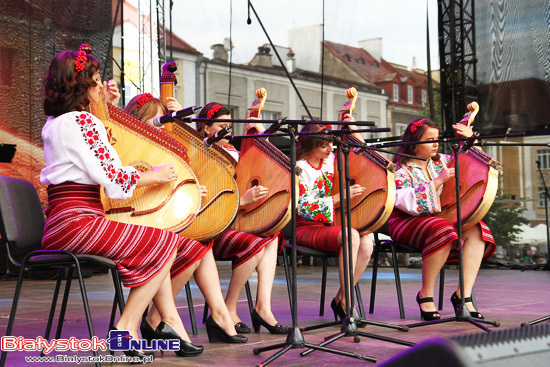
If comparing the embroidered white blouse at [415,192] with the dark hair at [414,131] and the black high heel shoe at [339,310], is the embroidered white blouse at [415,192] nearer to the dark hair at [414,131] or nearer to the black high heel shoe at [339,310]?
the dark hair at [414,131]

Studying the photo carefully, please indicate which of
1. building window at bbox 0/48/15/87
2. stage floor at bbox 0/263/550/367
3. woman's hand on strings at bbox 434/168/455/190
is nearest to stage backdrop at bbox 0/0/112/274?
building window at bbox 0/48/15/87

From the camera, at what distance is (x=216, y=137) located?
298 centimetres

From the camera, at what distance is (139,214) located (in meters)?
2.74

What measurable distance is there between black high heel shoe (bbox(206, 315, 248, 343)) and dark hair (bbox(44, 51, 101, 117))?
1.12m

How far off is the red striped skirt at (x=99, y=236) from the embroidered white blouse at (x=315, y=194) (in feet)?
4.14

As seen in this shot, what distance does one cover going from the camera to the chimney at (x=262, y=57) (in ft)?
33.1

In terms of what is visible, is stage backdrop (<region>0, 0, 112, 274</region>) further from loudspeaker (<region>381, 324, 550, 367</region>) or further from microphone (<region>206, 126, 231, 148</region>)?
loudspeaker (<region>381, 324, 550, 367</region>)

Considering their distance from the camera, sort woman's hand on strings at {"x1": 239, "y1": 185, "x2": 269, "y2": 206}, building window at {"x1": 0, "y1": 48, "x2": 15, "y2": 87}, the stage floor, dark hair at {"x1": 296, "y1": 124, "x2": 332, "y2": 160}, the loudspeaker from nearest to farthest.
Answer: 1. the loudspeaker
2. the stage floor
3. woman's hand on strings at {"x1": 239, "y1": 185, "x2": 269, "y2": 206}
4. dark hair at {"x1": 296, "y1": 124, "x2": 332, "y2": 160}
5. building window at {"x1": 0, "y1": 48, "x2": 15, "y2": 87}

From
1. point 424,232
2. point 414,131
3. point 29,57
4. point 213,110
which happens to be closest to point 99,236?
point 213,110

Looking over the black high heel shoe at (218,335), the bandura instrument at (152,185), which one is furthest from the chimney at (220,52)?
the bandura instrument at (152,185)

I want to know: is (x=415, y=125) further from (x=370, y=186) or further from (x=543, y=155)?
(x=543, y=155)

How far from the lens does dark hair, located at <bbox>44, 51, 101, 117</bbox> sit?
2602 mm

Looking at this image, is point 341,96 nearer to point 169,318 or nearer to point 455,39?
point 455,39

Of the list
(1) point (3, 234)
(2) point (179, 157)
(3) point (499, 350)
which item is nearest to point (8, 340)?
(1) point (3, 234)
